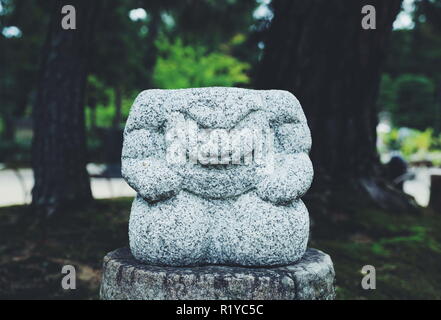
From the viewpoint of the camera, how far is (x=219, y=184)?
10.0ft

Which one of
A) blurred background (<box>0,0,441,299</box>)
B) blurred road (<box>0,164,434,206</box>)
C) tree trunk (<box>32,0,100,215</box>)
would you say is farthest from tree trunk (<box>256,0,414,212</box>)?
blurred road (<box>0,164,434,206</box>)

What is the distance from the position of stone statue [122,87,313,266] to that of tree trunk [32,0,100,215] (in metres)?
2.74

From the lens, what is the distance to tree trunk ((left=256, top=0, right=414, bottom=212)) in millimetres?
5402

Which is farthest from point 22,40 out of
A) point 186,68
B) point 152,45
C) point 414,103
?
point 414,103

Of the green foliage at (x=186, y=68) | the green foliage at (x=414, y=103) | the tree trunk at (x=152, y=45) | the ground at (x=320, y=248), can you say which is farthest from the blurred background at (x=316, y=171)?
the green foliage at (x=414, y=103)

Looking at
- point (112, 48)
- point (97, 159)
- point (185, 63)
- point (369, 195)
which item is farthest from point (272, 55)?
point (97, 159)

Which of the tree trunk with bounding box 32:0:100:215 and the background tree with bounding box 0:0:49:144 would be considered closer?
the tree trunk with bounding box 32:0:100:215

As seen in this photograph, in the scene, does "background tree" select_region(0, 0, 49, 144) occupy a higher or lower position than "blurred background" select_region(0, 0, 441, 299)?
higher

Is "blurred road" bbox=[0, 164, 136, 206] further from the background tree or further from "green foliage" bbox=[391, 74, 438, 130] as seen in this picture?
"green foliage" bbox=[391, 74, 438, 130]

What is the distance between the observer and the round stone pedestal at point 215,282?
287cm

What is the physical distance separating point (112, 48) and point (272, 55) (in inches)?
166

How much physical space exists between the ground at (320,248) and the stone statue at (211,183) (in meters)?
1.66

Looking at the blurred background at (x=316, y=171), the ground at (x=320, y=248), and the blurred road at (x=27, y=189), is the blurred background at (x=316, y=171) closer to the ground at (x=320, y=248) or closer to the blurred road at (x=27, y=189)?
the ground at (x=320, y=248)
